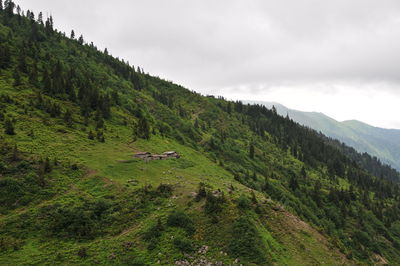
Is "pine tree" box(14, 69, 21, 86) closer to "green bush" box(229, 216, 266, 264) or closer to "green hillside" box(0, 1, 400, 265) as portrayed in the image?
"green hillside" box(0, 1, 400, 265)

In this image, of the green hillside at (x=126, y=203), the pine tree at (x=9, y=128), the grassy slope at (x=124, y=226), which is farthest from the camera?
the pine tree at (x=9, y=128)

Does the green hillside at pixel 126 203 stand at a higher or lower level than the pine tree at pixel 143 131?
lower

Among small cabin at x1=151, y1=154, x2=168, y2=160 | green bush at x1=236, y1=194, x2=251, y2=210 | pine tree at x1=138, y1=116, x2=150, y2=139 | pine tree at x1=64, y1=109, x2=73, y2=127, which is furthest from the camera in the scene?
pine tree at x1=138, y1=116, x2=150, y2=139

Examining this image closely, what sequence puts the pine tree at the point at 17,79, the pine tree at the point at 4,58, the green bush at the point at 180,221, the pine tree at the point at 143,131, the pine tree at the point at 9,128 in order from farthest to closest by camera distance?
the pine tree at the point at 4,58
the pine tree at the point at 143,131
the pine tree at the point at 17,79
the pine tree at the point at 9,128
the green bush at the point at 180,221

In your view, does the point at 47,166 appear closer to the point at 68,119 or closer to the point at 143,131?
the point at 68,119

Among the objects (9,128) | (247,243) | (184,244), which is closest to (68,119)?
(9,128)

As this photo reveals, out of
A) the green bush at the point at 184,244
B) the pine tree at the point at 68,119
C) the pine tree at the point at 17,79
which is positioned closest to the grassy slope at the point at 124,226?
the green bush at the point at 184,244

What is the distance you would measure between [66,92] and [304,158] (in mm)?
138377

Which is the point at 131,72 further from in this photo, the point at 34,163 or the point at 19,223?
the point at 19,223

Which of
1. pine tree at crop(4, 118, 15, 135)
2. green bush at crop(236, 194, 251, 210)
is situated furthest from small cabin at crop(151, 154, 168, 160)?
green bush at crop(236, 194, 251, 210)

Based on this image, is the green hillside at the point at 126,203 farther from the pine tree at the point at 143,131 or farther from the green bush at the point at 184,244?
the pine tree at the point at 143,131

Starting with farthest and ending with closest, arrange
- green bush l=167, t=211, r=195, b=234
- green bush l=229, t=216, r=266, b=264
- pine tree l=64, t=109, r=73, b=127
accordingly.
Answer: pine tree l=64, t=109, r=73, b=127 < green bush l=167, t=211, r=195, b=234 < green bush l=229, t=216, r=266, b=264

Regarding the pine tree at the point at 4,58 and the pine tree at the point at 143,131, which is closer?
the pine tree at the point at 143,131

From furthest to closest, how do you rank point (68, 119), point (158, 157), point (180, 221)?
point (68, 119) → point (158, 157) → point (180, 221)
